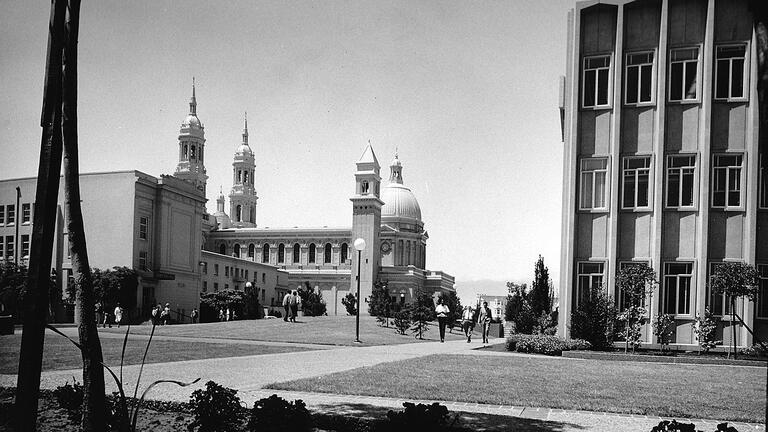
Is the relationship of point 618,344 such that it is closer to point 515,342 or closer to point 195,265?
point 515,342

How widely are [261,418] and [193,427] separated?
2.32ft

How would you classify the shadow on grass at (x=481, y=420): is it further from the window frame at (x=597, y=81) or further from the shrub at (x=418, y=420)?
the window frame at (x=597, y=81)

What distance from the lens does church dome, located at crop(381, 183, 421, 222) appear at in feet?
403

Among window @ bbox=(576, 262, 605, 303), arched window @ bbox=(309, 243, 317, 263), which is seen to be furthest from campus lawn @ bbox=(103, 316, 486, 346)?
arched window @ bbox=(309, 243, 317, 263)

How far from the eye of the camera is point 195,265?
210 feet

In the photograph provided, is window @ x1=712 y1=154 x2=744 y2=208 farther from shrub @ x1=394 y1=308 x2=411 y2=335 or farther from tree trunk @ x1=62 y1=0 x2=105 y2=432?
tree trunk @ x1=62 y1=0 x2=105 y2=432

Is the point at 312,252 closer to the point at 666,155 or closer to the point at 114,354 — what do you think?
the point at 666,155

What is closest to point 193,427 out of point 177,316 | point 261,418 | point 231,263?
point 261,418

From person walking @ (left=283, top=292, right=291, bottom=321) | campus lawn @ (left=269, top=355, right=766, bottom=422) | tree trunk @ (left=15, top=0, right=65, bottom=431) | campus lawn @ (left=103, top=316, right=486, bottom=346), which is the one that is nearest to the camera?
tree trunk @ (left=15, top=0, right=65, bottom=431)

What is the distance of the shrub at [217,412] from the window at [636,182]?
19.2 m

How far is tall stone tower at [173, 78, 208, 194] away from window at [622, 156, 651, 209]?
92255 millimetres

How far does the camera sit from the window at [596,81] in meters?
23.3

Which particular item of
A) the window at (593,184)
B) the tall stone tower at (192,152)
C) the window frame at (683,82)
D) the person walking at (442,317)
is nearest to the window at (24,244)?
the person walking at (442,317)

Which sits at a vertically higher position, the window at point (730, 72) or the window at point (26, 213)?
the window at point (730, 72)
